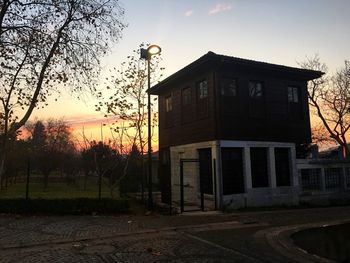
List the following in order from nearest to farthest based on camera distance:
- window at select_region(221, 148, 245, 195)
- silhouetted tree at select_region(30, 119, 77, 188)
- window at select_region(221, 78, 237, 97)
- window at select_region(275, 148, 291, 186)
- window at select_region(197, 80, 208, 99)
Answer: window at select_region(221, 148, 245, 195) → window at select_region(221, 78, 237, 97) → window at select_region(197, 80, 208, 99) → window at select_region(275, 148, 291, 186) → silhouetted tree at select_region(30, 119, 77, 188)

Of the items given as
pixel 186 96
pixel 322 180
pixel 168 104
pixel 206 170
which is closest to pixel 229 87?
pixel 186 96

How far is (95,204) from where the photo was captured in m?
15.5

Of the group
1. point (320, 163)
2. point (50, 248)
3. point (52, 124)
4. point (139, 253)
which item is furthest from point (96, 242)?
point (52, 124)

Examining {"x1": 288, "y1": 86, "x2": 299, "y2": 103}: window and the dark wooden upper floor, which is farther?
{"x1": 288, "y1": 86, "x2": 299, "y2": 103}: window

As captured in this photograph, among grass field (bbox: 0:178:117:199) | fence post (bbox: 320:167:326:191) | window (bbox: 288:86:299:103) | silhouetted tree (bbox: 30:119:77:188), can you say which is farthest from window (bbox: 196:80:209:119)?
silhouetted tree (bbox: 30:119:77:188)

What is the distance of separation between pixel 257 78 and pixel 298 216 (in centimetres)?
732

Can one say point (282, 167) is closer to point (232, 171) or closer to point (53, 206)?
point (232, 171)

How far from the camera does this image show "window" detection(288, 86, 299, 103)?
2053 centimetres

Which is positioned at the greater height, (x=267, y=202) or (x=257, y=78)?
(x=257, y=78)

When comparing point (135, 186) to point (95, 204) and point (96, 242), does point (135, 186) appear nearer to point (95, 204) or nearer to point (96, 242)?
point (95, 204)

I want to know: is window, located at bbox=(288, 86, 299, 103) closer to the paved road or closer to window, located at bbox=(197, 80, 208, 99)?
window, located at bbox=(197, 80, 208, 99)

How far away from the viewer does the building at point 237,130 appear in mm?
17422

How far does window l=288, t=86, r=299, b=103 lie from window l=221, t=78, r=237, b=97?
3993 millimetres

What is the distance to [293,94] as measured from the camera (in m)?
20.8
